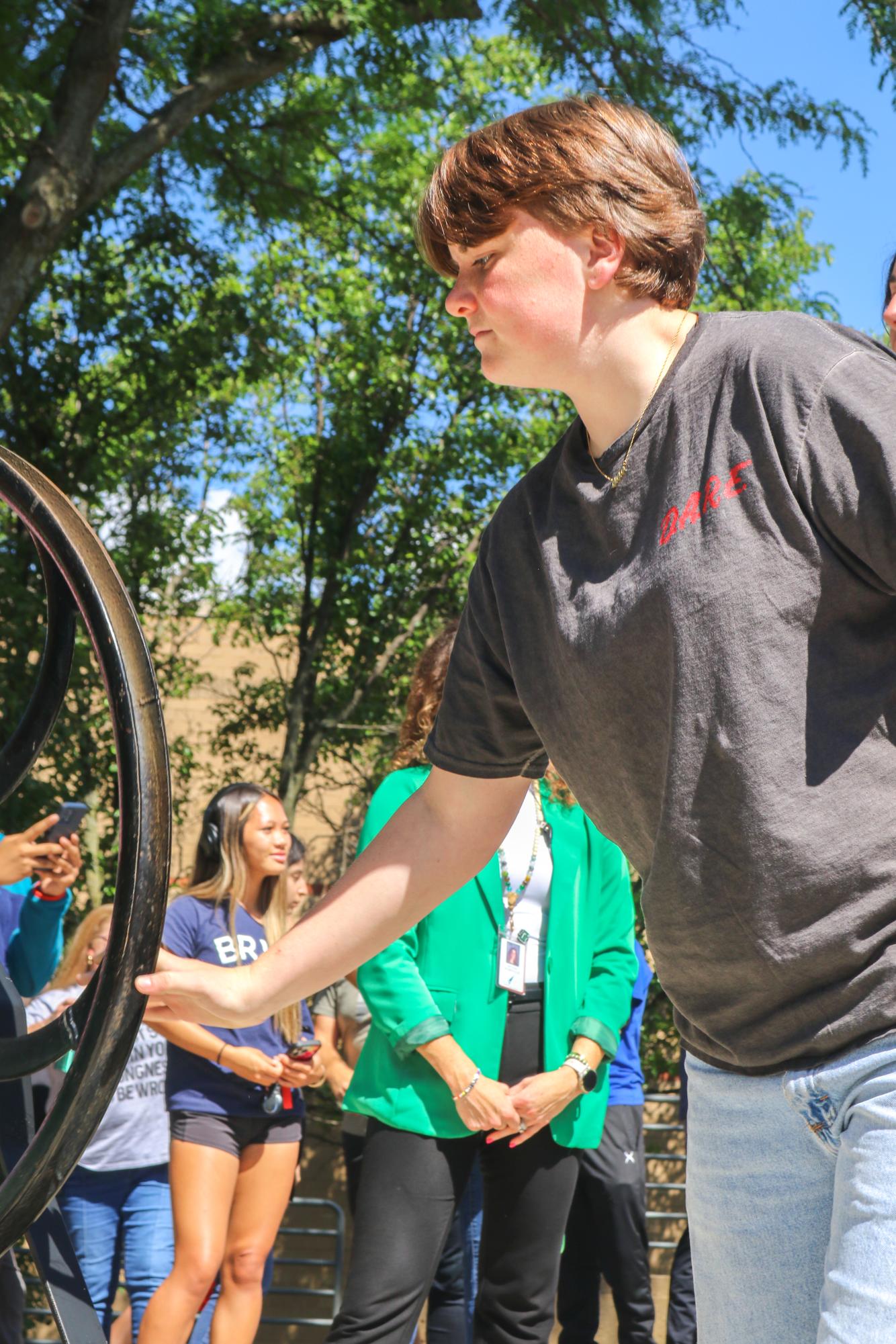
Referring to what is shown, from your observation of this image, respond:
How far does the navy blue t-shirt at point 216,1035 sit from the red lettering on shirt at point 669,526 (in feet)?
8.90

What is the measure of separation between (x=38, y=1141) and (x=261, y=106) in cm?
783

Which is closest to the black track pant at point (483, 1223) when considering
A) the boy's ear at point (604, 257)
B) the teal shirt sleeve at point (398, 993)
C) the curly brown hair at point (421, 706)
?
the teal shirt sleeve at point (398, 993)

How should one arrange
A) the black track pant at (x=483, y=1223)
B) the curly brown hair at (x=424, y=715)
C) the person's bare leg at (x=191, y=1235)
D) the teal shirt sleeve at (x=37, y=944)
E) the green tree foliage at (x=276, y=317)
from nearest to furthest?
1. the black track pant at (x=483, y=1223)
2. the teal shirt sleeve at (x=37, y=944)
3. the curly brown hair at (x=424, y=715)
4. the person's bare leg at (x=191, y=1235)
5. the green tree foliage at (x=276, y=317)

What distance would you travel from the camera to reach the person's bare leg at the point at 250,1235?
3.80m

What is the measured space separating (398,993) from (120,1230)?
1.99 meters

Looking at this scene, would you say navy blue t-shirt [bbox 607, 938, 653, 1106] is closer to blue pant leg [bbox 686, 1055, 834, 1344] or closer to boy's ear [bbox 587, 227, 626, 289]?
blue pant leg [bbox 686, 1055, 834, 1344]

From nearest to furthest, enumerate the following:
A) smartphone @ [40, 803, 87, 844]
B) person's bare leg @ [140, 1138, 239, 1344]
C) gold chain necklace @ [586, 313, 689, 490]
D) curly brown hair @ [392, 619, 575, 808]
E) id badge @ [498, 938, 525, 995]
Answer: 1. gold chain necklace @ [586, 313, 689, 490]
2. smartphone @ [40, 803, 87, 844]
3. id badge @ [498, 938, 525, 995]
4. curly brown hair @ [392, 619, 575, 808]
5. person's bare leg @ [140, 1138, 239, 1344]

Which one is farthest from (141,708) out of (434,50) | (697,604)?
(434,50)

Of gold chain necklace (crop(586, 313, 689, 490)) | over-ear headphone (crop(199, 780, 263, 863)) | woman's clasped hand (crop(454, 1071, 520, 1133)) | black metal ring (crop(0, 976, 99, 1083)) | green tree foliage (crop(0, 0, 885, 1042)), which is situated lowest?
woman's clasped hand (crop(454, 1071, 520, 1133))

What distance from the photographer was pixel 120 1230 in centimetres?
429

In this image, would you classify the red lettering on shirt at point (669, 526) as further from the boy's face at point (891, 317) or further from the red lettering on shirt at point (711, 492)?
the boy's face at point (891, 317)

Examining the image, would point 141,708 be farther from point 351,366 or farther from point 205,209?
point 351,366

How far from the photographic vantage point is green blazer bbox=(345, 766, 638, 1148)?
2918 millimetres

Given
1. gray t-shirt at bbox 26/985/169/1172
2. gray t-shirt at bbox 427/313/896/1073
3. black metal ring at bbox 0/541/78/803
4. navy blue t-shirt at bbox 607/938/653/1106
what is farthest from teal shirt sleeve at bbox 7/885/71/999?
gray t-shirt at bbox 427/313/896/1073
